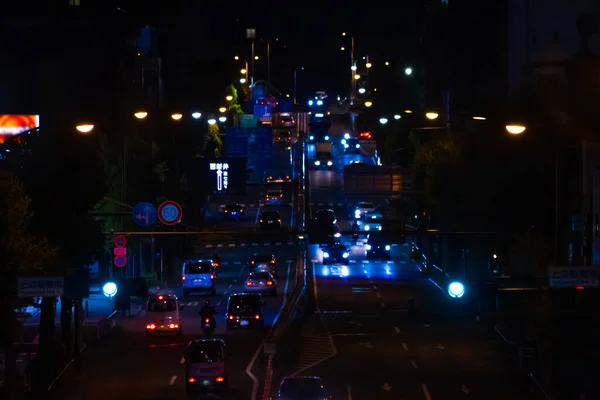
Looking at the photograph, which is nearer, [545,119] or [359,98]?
[545,119]

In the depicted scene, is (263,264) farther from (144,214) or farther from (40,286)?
(40,286)

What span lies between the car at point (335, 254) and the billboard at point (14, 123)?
2425 cm

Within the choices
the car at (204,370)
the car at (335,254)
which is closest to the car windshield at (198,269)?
the car at (335,254)

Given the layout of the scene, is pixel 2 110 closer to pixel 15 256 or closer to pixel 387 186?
pixel 387 186

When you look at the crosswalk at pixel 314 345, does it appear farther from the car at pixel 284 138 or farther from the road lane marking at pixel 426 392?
the car at pixel 284 138

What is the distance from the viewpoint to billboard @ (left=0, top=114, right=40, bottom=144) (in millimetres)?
56594

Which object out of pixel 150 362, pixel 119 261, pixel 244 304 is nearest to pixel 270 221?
pixel 119 261

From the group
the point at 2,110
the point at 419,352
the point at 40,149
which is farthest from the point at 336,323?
the point at 2,110

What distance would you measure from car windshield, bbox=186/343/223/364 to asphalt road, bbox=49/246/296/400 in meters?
1.00

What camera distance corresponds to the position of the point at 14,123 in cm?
5706

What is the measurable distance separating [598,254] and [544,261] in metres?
3.39

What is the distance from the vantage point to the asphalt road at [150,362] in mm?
30594

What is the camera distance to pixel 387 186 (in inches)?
2758

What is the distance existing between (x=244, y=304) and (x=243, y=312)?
0.33 m
